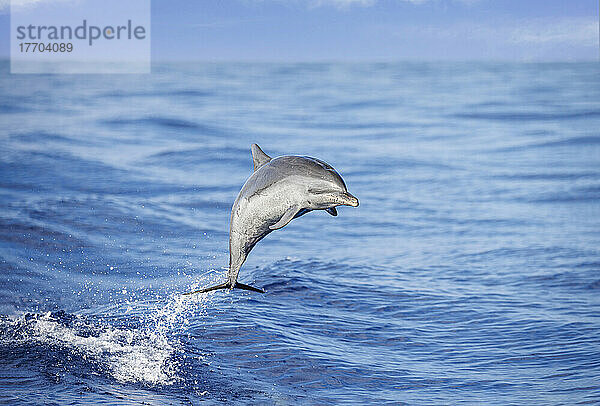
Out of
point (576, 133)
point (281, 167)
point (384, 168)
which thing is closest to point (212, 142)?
point (384, 168)

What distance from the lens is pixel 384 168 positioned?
78.8ft

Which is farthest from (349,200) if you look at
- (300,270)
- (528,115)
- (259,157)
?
(528,115)

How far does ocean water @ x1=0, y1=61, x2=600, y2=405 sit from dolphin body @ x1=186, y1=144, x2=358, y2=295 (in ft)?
9.13

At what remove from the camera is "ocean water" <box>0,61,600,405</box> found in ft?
29.3

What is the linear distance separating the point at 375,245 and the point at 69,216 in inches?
239

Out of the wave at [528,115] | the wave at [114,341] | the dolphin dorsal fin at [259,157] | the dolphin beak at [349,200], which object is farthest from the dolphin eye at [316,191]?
the wave at [528,115]

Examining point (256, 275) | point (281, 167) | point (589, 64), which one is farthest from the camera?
point (589, 64)

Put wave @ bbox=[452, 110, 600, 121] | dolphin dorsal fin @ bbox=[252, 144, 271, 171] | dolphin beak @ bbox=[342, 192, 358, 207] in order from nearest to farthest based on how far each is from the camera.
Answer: dolphin beak @ bbox=[342, 192, 358, 207], dolphin dorsal fin @ bbox=[252, 144, 271, 171], wave @ bbox=[452, 110, 600, 121]

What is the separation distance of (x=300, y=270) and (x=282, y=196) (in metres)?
7.47

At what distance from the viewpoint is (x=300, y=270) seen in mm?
13117

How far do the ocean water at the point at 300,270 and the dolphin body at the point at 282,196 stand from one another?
2.78m

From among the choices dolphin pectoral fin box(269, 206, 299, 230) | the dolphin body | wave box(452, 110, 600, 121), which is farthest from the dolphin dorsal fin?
wave box(452, 110, 600, 121)

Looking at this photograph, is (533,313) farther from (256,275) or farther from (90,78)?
(90,78)

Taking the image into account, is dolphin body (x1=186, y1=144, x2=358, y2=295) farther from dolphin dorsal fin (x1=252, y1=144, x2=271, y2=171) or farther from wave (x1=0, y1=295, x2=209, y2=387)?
wave (x1=0, y1=295, x2=209, y2=387)
